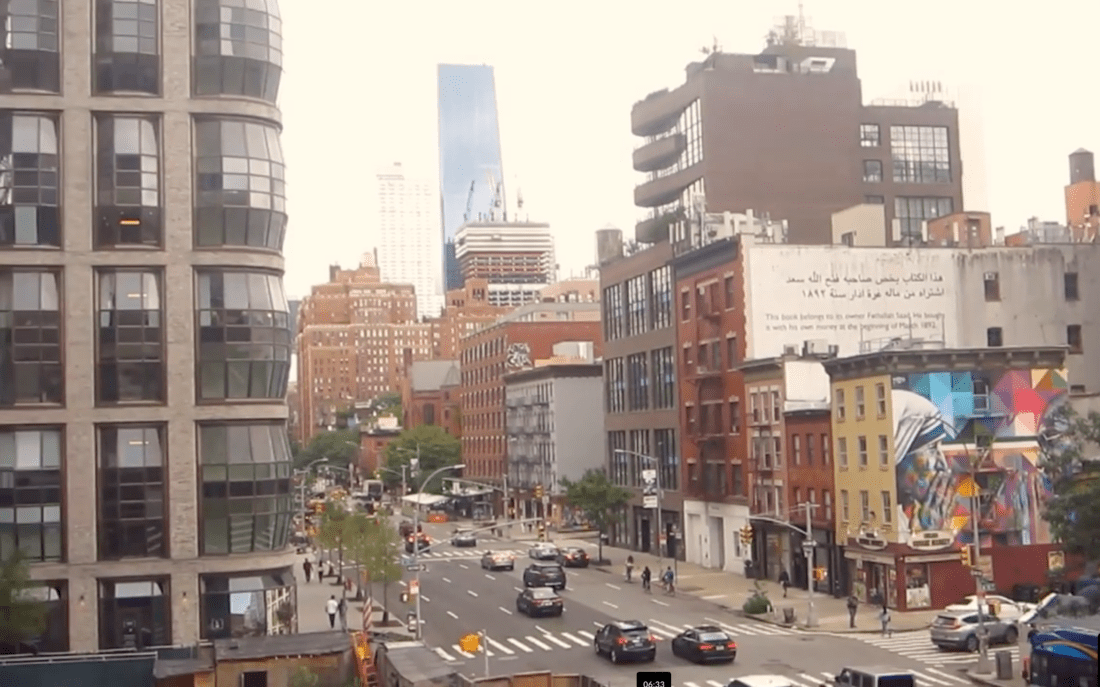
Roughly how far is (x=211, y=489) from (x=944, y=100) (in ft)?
320

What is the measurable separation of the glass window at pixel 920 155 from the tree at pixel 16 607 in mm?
85769

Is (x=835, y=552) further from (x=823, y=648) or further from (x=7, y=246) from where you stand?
(x=7, y=246)

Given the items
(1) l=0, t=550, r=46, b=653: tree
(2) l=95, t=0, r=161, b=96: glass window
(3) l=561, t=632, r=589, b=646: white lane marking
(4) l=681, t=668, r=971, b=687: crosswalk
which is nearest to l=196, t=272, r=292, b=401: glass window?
(2) l=95, t=0, r=161, b=96: glass window

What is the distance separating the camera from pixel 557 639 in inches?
2469

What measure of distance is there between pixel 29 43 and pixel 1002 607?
143 ft

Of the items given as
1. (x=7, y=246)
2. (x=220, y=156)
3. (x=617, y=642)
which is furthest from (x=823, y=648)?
(x=7, y=246)

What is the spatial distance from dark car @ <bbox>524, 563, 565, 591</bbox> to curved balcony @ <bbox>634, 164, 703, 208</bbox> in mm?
38992

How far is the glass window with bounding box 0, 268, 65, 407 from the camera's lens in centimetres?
5222

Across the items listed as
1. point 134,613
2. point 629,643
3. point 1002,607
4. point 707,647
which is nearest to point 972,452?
point 1002,607

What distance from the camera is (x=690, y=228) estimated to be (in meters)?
99.3

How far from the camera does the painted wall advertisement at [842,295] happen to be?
85.6 meters

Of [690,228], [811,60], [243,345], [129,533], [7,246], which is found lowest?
[129,533]

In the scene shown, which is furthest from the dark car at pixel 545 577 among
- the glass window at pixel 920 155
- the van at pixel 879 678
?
the glass window at pixel 920 155

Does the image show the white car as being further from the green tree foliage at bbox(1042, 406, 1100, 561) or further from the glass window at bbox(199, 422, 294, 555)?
the glass window at bbox(199, 422, 294, 555)
